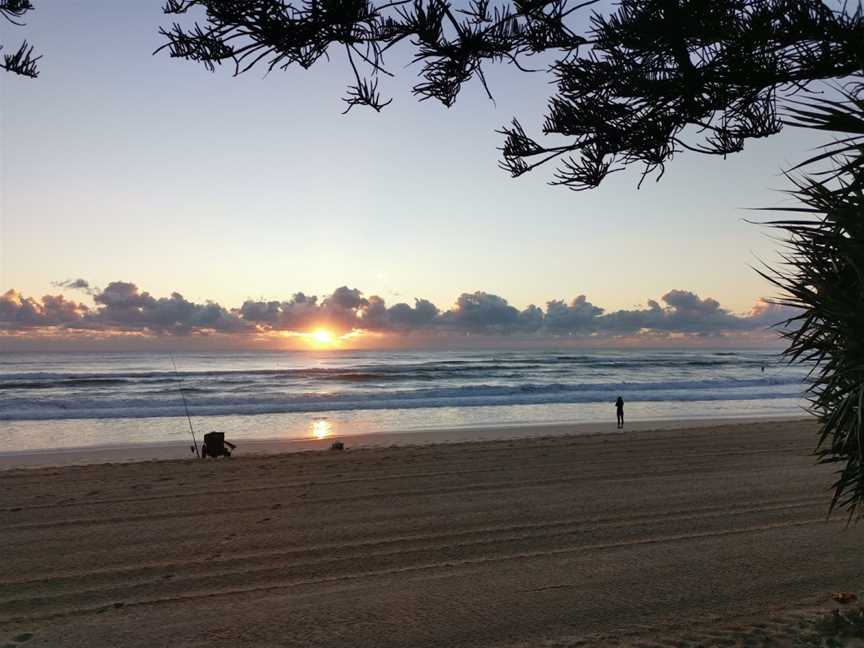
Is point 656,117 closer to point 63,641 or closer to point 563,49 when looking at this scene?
point 563,49

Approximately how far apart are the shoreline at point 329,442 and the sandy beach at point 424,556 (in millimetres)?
4399

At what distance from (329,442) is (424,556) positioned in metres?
11.7

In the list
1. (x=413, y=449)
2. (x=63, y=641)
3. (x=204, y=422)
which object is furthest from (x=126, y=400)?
(x=63, y=641)

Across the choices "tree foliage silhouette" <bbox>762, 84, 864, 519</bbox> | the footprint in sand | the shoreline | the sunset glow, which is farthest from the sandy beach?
the sunset glow

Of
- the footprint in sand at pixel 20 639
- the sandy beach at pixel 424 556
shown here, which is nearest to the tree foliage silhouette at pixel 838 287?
the sandy beach at pixel 424 556

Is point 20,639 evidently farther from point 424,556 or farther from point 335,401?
point 335,401

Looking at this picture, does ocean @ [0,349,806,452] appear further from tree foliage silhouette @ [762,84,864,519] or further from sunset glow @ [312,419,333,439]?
tree foliage silhouette @ [762,84,864,519]

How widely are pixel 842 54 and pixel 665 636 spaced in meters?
3.34

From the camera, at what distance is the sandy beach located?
4285mm

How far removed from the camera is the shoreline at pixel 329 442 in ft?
47.1

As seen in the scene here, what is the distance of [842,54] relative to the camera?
293 cm

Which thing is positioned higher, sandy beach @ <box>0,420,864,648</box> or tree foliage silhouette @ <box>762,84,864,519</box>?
tree foliage silhouette @ <box>762,84,864,519</box>

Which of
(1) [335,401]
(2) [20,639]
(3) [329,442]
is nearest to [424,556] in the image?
(2) [20,639]

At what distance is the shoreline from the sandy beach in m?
4.40
